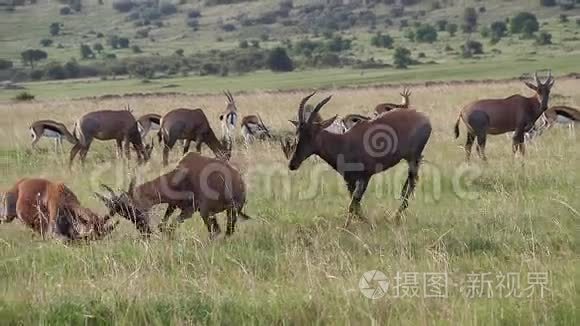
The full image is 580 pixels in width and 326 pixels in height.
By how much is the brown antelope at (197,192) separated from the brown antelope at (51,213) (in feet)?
1.39

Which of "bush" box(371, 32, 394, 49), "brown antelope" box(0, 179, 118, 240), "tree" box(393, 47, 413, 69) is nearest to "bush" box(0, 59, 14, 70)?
"tree" box(393, 47, 413, 69)

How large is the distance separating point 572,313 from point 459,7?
4050 inches

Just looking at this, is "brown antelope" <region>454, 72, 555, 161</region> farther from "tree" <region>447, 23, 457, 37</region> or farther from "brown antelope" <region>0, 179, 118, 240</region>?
"tree" <region>447, 23, 457, 37</region>

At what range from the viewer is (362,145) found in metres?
9.95

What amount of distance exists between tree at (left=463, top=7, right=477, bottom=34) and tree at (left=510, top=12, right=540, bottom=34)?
715cm

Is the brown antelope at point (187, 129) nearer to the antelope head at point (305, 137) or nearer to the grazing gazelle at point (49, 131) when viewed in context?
the grazing gazelle at point (49, 131)

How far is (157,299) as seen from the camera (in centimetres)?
609

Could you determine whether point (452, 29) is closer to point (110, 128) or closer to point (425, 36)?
point (425, 36)

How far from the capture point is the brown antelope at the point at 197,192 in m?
8.72

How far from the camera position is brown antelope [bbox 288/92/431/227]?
32.4ft

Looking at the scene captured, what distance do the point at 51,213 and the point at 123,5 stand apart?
132 meters

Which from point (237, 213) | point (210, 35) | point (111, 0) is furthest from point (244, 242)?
point (111, 0)

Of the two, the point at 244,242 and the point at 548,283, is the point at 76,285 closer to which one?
the point at 244,242

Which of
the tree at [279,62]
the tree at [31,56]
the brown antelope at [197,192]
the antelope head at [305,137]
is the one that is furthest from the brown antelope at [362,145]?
the tree at [31,56]
